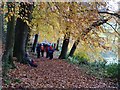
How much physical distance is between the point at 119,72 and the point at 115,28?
0.85 metres

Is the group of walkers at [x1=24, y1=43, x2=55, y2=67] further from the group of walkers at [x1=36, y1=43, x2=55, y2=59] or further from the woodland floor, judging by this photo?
the woodland floor

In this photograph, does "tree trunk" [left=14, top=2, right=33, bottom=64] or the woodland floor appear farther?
"tree trunk" [left=14, top=2, right=33, bottom=64]

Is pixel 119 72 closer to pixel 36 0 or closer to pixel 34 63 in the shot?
pixel 34 63

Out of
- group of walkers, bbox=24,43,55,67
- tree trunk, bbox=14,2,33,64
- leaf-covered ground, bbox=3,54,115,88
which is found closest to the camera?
leaf-covered ground, bbox=3,54,115,88

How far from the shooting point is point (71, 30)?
3.36 meters

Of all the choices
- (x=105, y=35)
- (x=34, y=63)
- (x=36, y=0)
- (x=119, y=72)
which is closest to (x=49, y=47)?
(x=34, y=63)

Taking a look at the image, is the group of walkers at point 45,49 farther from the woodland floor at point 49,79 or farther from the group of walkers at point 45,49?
the woodland floor at point 49,79

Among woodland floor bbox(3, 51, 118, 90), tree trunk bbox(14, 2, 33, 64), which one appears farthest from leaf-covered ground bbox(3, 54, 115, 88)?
tree trunk bbox(14, 2, 33, 64)

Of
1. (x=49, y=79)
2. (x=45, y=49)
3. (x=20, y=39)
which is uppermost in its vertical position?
(x=20, y=39)

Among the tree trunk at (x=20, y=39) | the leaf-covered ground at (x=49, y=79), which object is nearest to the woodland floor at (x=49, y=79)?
the leaf-covered ground at (x=49, y=79)

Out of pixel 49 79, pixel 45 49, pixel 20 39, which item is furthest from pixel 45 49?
pixel 49 79

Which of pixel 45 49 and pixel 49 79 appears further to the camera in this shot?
pixel 45 49

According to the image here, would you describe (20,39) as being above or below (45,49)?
above

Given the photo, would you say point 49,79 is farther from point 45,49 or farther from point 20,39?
point 45,49
